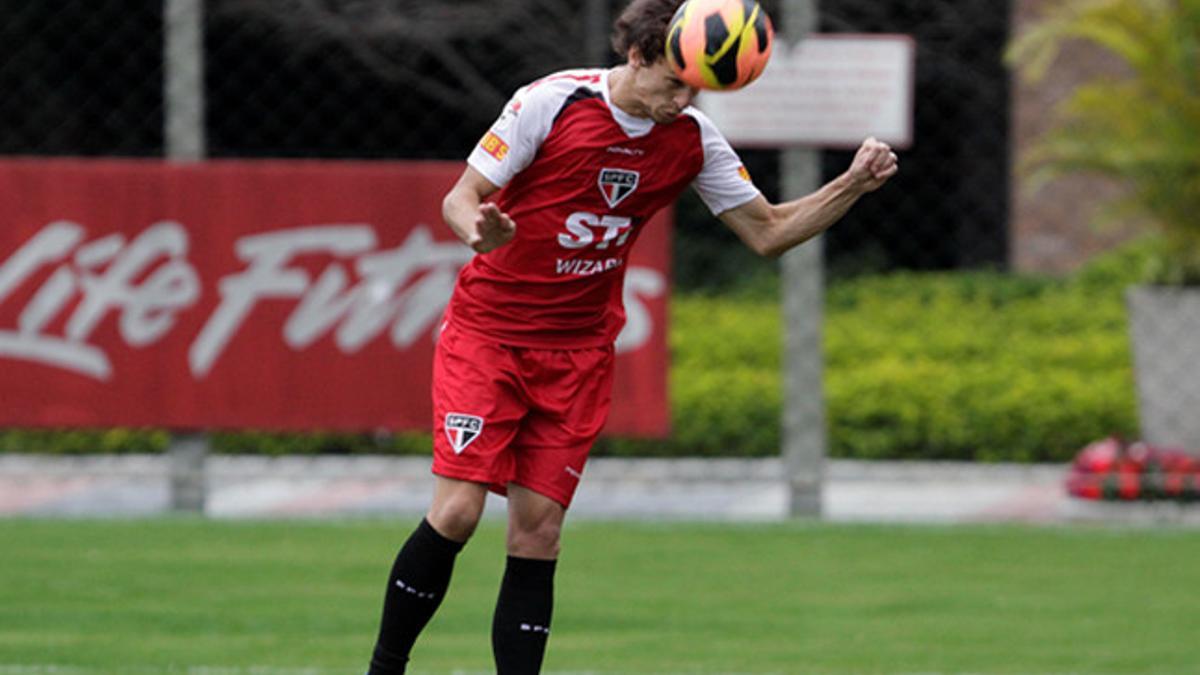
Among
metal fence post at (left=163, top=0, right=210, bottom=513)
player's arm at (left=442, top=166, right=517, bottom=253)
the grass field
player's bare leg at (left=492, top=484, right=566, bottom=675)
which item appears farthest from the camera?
metal fence post at (left=163, top=0, right=210, bottom=513)

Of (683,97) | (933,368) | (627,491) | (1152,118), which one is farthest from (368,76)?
(683,97)

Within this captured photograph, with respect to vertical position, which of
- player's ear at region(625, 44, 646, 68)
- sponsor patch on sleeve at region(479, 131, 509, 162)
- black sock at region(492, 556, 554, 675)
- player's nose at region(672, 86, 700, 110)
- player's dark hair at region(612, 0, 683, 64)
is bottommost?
black sock at region(492, 556, 554, 675)

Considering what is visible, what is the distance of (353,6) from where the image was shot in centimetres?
1439

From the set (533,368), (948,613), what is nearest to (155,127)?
(948,613)

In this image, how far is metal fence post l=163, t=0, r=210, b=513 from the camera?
9.88 m

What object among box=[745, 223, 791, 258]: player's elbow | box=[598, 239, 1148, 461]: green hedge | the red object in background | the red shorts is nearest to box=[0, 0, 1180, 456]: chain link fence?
box=[598, 239, 1148, 461]: green hedge

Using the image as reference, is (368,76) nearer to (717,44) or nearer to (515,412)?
(515,412)

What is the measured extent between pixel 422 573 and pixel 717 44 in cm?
153

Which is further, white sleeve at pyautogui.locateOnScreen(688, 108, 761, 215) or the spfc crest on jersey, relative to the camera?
white sleeve at pyautogui.locateOnScreen(688, 108, 761, 215)

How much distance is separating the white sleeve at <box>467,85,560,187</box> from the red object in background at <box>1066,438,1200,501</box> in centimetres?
538

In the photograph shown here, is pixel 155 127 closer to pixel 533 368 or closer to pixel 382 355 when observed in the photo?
pixel 382 355

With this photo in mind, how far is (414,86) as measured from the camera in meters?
14.8

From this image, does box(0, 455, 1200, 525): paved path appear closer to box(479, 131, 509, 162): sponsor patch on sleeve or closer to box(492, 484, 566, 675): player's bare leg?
box(492, 484, 566, 675): player's bare leg

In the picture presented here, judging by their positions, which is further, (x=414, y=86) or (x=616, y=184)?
(x=414, y=86)
